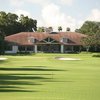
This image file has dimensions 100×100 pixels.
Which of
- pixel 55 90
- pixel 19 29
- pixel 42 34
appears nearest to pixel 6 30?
pixel 19 29

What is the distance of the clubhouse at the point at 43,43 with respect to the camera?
118 metres

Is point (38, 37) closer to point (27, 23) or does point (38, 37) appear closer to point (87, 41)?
point (87, 41)

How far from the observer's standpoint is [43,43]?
117062 millimetres

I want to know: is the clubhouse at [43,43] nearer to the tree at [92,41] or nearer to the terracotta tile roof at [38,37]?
the terracotta tile roof at [38,37]

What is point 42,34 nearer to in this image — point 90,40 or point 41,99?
point 90,40

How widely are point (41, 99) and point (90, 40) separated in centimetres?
9358

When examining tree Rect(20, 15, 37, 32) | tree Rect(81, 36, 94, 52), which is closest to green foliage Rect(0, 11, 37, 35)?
tree Rect(20, 15, 37, 32)

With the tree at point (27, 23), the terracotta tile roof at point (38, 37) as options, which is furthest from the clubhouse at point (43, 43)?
the tree at point (27, 23)

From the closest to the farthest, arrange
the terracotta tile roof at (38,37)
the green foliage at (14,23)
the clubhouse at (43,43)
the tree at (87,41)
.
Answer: the tree at (87,41)
the clubhouse at (43,43)
the terracotta tile roof at (38,37)
the green foliage at (14,23)

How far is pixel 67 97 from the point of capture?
1884 cm

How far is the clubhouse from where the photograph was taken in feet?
385

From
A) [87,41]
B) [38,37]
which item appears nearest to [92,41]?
[87,41]

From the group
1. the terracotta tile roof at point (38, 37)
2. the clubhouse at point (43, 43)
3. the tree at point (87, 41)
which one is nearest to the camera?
the tree at point (87, 41)

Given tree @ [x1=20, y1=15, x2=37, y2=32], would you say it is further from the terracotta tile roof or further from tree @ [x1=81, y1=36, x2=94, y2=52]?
tree @ [x1=81, y1=36, x2=94, y2=52]
